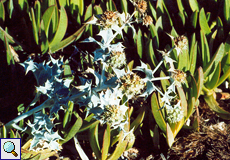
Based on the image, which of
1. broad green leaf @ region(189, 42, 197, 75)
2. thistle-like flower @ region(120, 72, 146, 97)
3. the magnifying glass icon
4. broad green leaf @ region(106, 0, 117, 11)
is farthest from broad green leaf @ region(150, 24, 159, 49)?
the magnifying glass icon

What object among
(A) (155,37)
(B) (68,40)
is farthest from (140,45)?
(B) (68,40)

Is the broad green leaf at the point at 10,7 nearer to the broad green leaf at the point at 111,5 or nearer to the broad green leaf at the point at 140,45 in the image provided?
the broad green leaf at the point at 111,5

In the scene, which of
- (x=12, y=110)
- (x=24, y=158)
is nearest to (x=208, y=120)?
(x=24, y=158)

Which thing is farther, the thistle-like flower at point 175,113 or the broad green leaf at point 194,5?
the broad green leaf at point 194,5

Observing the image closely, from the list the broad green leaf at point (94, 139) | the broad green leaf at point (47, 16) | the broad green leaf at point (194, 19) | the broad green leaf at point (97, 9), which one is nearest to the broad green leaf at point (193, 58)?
the broad green leaf at point (194, 19)

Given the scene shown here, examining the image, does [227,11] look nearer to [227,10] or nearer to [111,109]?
[227,10]

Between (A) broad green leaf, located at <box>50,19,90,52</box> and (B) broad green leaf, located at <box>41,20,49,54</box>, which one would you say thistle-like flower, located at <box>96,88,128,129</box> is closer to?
(A) broad green leaf, located at <box>50,19,90,52</box>
